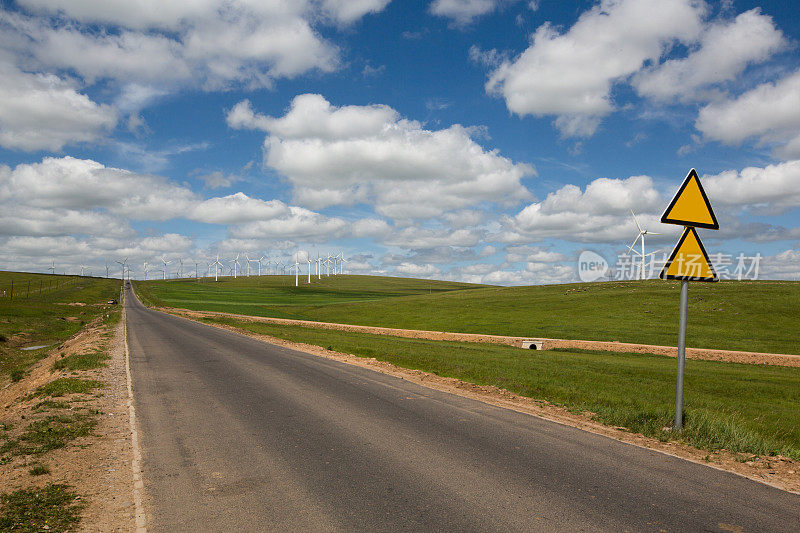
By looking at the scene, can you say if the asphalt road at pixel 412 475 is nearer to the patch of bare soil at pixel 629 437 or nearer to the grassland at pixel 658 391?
the patch of bare soil at pixel 629 437

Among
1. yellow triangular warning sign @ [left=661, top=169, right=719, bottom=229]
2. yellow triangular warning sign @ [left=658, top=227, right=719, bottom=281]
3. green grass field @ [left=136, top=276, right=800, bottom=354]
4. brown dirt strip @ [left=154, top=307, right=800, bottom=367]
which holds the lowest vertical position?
brown dirt strip @ [left=154, top=307, right=800, bottom=367]

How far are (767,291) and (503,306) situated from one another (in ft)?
111

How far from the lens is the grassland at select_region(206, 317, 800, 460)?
399 inches

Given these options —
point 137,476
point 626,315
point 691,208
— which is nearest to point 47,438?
point 137,476

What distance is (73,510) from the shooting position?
6461 mm

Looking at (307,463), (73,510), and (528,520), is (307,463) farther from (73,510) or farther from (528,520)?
(528,520)

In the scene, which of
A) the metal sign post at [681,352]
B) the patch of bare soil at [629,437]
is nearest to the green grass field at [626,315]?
the patch of bare soil at [629,437]

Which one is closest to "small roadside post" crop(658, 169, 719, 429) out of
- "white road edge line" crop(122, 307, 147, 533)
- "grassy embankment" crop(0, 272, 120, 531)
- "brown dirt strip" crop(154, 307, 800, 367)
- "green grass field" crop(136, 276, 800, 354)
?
"white road edge line" crop(122, 307, 147, 533)

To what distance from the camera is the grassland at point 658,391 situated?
399 inches

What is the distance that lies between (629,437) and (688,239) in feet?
14.2

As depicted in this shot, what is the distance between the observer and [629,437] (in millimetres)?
9852

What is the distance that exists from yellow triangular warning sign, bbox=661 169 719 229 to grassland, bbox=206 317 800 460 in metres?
4.35

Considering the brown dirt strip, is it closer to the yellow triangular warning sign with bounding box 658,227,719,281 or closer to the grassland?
the grassland

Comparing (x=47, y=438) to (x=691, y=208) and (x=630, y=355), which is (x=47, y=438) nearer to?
(x=691, y=208)
